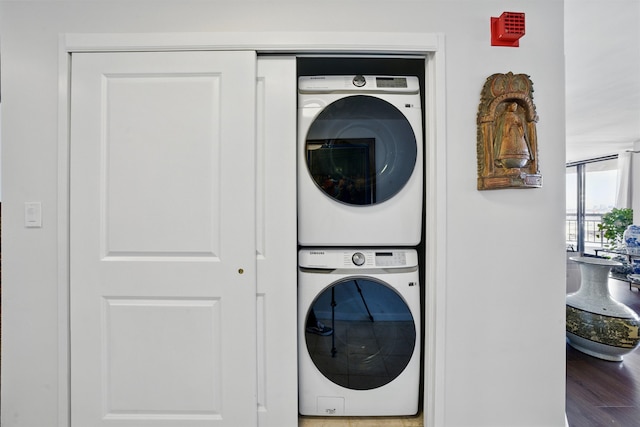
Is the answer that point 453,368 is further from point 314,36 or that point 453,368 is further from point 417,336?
point 314,36

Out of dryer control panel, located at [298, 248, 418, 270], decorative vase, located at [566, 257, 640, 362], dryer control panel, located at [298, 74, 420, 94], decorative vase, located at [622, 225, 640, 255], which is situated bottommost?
decorative vase, located at [566, 257, 640, 362]

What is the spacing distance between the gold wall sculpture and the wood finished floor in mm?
1345

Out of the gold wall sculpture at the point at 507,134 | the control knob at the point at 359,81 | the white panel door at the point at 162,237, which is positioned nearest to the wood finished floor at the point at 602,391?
the gold wall sculpture at the point at 507,134

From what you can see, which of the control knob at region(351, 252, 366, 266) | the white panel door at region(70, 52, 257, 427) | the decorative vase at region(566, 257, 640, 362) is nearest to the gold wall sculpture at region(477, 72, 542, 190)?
the control knob at region(351, 252, 366, 266)

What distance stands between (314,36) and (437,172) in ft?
2.76

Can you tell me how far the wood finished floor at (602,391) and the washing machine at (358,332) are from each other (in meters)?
0.98

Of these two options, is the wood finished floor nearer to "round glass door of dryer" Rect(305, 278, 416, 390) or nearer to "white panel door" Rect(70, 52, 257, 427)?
"round glass door of dryer" Rect(305, 278, 416, 390)

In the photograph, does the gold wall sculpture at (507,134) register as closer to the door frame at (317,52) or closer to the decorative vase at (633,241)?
the door frame at (317,52)

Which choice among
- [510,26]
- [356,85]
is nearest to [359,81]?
[356,85]

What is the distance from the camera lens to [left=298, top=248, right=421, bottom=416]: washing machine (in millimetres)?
1511

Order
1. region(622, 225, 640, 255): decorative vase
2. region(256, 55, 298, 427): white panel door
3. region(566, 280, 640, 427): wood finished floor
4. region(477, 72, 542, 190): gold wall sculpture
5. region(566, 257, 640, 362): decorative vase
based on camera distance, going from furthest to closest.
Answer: region(622, 225, 640, 255): decorative vase < region(566, 257, 640, 362): decorative vase < region(566, 280, 640, 427): wood finished floor < region(256, 55, 298, 427): white panel door < region(477, 72, 542, 190): gold wall sculpture

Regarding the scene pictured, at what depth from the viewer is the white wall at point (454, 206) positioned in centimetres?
142

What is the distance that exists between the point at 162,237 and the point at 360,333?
1.05 meters

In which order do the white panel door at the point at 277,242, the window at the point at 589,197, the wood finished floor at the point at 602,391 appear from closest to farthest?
1. the white panel door at the point at 277,242
2. the wood finished floor at the point at 602,391
3. the window at the point at 589,197
